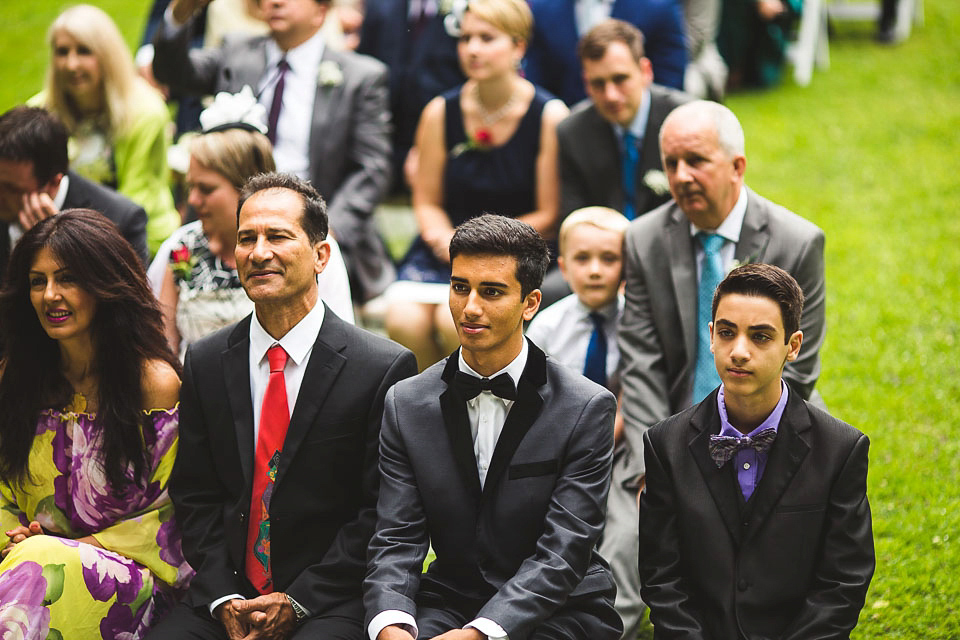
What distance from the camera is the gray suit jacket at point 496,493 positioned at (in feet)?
10.9

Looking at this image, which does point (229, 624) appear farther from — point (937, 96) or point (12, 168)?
point (937, 96)

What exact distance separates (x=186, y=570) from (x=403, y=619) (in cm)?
98

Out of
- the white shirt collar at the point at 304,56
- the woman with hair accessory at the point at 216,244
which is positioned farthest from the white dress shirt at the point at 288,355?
the white shirt collar at the point at 304,56

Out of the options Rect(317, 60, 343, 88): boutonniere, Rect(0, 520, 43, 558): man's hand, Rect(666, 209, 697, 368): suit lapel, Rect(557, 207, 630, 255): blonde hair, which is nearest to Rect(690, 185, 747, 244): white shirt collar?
Rect(666, 209, 697, 368): suit lapel

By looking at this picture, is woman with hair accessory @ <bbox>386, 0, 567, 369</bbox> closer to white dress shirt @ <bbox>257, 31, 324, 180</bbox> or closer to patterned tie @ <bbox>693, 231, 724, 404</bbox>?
white dress shirt @ <bbox>257, 31, 324, 180</bbox>

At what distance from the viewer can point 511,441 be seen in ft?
11.0

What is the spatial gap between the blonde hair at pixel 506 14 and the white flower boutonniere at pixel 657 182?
1031mm

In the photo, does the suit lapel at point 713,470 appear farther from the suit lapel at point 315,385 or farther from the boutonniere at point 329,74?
the boutonniere at point 329,74

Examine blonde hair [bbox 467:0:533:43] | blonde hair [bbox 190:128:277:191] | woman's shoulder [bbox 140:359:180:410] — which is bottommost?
woman's shoulder [bbox 140:359:180:410]

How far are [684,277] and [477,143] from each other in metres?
1.77

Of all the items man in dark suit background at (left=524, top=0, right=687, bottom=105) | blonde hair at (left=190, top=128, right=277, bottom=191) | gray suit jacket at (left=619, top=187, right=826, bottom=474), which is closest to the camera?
gray suit jacket at (left=619, top=187, right=826, bottom=474)

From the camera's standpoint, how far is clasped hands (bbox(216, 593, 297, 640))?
3428mm

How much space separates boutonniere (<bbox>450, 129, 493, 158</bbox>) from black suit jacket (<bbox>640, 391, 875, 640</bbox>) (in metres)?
2.64

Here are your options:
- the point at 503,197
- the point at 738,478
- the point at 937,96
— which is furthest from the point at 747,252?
the point at 937,96
